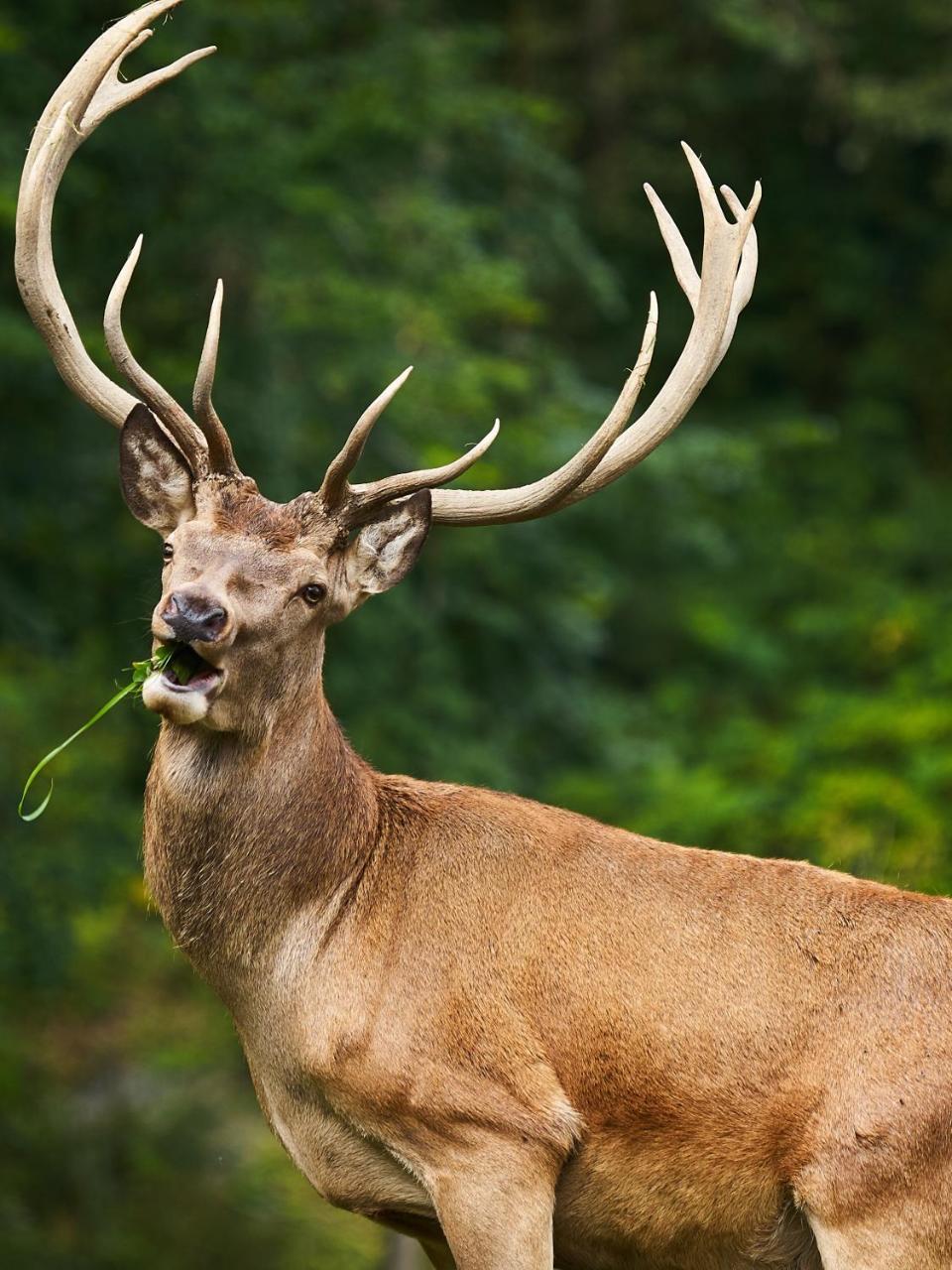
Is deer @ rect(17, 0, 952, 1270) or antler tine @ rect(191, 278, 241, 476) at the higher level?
antler tine @ rect(191, 278, 241, 476)

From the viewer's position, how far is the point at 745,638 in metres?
20.7

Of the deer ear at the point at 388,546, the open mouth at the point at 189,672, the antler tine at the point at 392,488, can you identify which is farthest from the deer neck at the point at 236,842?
the antler tine at the point at 392,488

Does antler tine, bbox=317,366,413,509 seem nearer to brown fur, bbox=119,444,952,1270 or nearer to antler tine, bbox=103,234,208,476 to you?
brown fur, bbox=119,444,952,1270

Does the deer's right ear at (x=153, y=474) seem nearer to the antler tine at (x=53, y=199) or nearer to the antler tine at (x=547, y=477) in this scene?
the antler tine at (x=53, y=199)

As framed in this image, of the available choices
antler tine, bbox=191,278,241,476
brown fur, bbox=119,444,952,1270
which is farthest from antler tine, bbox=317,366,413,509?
antler tine, bbox=191,278,241,476

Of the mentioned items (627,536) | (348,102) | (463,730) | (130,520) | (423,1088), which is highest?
(423,1088)

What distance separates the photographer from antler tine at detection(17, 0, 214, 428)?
21.2ft

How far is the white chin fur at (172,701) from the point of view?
215 inches

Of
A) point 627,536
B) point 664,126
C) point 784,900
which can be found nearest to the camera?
point 784,900

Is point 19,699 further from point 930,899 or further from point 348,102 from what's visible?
point 930,899

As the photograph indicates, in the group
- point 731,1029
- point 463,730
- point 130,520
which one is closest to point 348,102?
point 130,520

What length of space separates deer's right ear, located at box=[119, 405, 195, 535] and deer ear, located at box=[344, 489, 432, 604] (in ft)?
1.91

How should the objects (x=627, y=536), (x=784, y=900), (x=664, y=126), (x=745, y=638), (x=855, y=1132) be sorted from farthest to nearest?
1. (x=664, y=126)
2. (x=745, y=638)
3. (x=627, y=536)
4. (x=784, y=900)
5. (x=855, y=1132)

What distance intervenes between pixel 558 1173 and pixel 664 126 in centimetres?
2039
